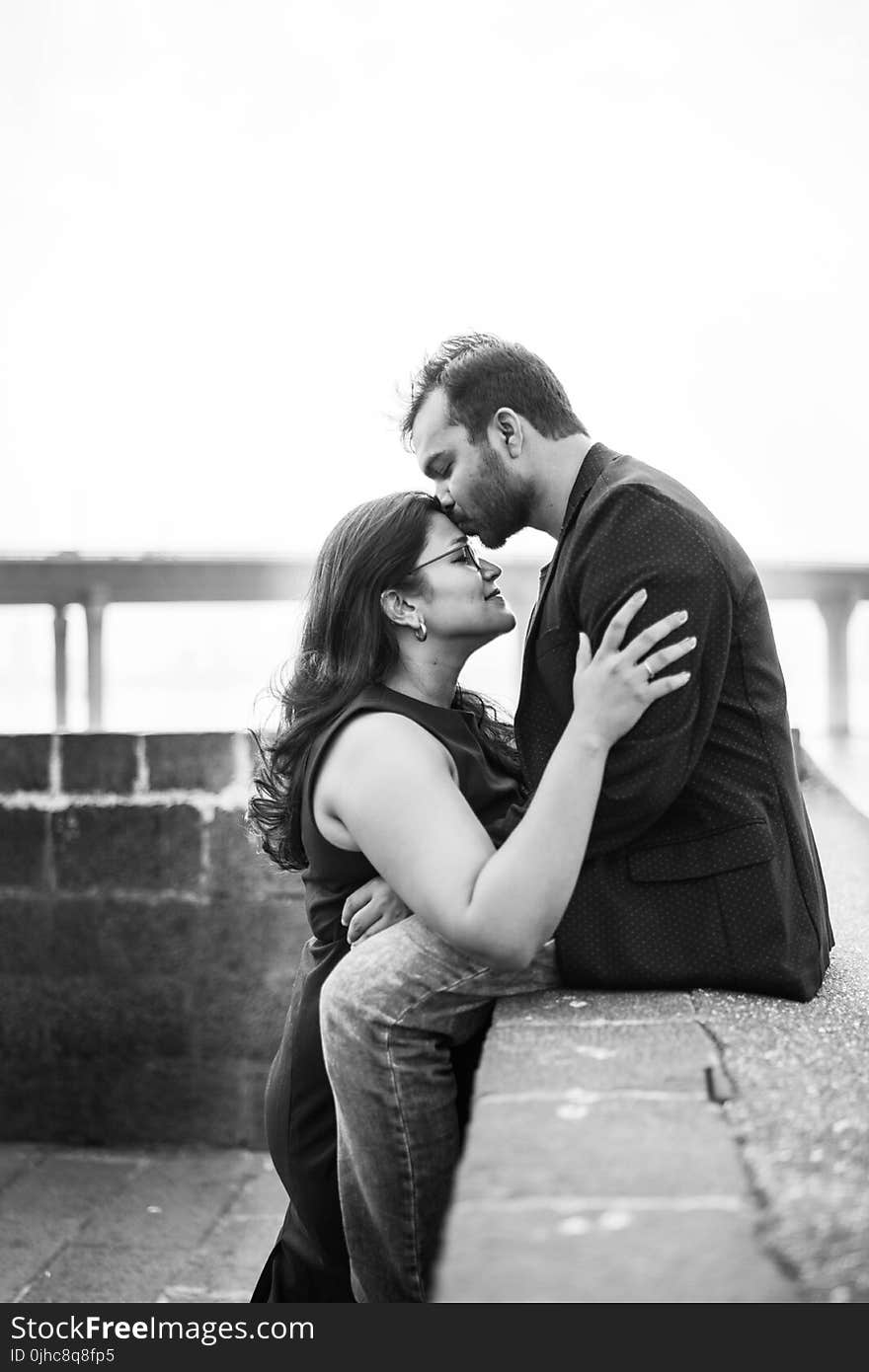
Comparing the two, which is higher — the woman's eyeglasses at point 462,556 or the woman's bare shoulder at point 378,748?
the woman's eyeglasses at point 462,556

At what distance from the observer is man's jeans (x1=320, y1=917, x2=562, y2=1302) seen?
5.72 feet

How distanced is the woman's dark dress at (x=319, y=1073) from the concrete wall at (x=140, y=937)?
191cm

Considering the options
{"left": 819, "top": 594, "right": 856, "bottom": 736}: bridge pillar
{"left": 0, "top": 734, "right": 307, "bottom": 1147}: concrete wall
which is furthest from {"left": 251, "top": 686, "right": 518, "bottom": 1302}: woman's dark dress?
{"left": 819, "top": 594, "right": 856, "bottom": 736}: bridge pillar

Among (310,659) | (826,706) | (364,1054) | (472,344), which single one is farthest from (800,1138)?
(826,706)

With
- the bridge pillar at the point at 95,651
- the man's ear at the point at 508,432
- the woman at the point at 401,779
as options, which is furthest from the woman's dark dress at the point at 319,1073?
the bridge pillar at the point at 95,651

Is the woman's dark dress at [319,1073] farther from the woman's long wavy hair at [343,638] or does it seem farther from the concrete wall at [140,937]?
the concrete wall at [140,937]

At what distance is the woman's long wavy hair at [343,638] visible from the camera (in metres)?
2.15

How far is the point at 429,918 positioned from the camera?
5.58 feet

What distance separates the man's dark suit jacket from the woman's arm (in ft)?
0.24

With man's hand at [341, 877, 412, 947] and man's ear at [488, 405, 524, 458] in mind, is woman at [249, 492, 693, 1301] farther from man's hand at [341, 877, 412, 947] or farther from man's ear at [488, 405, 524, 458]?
man's ear at [488, 405, 524, 458]

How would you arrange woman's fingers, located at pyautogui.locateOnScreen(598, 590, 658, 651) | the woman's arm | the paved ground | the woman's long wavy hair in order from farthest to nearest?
the woman's long wavy hair, woman's fingers, located at pyautogui.locateOnScreen(598, 590, 658, 651), the woman's arm, the paved ground

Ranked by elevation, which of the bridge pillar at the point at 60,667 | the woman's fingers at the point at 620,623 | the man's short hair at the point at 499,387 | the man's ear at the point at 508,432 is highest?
the man's short hair at the point at 499,387

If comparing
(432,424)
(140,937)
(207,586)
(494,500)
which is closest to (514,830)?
(494,500)
